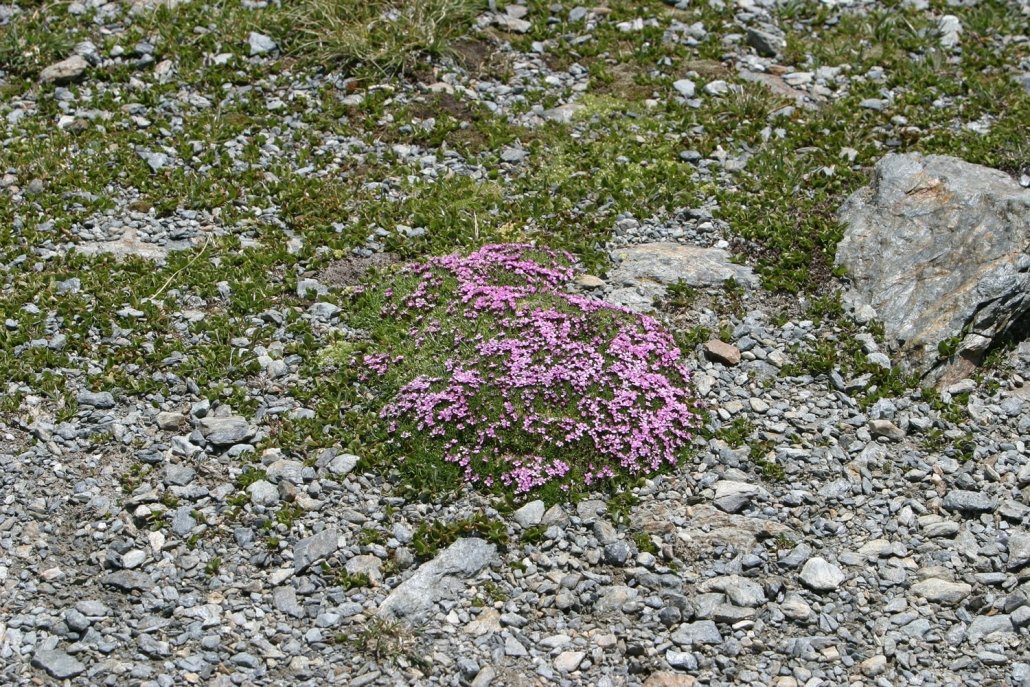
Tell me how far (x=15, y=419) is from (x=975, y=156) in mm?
11537

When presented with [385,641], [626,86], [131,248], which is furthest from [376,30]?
[385,641]

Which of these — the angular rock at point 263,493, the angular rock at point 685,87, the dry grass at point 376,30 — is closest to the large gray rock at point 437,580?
the angular rock at point 263,493

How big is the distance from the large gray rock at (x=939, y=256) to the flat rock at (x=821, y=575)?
2838 mm

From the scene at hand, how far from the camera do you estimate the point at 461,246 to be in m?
12.5

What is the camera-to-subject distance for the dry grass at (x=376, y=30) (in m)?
15.6

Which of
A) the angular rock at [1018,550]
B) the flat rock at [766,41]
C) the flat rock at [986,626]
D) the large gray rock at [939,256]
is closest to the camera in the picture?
the flat rock at [986,626]

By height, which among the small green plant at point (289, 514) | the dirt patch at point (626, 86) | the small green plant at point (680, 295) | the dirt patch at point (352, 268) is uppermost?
the dirt patch at point (626, 86)

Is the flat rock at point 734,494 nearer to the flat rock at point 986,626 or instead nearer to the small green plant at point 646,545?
the small green plant at point 646,545

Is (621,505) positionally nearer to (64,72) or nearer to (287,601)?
(287,601)

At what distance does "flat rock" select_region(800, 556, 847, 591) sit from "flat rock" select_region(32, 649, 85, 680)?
5.75 m

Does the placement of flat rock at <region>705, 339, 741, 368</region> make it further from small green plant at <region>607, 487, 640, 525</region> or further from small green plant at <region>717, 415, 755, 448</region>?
small green plant at <region>607, 487, 640, 525</region>

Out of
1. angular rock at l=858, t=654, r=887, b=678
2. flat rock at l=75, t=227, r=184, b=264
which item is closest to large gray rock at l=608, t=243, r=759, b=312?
angular rock at l=858, t=654, r=887, b=678

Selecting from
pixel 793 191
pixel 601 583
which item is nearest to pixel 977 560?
pixel 601 583

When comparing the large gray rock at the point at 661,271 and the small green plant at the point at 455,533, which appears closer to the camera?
the small green plant at the point at 455,533
